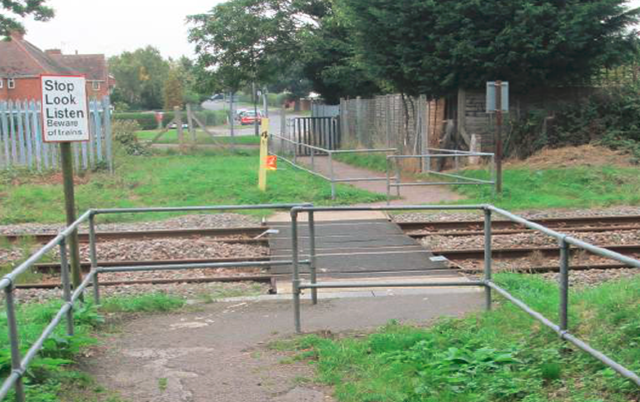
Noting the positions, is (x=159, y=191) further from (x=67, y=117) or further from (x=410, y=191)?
(x=67, y=117)

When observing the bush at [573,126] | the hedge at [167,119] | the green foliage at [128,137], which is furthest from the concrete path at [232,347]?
the hedge at [167,119]

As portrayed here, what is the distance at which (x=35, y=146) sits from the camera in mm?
20297

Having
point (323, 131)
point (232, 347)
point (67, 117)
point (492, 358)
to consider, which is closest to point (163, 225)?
point (67, 117)

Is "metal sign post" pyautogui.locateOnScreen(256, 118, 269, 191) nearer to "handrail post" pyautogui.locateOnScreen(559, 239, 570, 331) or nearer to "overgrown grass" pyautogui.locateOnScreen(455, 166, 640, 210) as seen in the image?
"overgrown grass" pyautogui.locateOnScreen(455, 166, 640, 210)

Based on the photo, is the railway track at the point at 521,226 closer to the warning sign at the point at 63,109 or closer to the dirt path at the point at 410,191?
the dirt path at the point at 410,191

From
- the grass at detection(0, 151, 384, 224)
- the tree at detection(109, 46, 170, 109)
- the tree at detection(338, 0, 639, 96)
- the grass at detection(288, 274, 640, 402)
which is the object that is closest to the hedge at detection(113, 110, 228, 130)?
the tree at detection(109, 46, 170, 109)

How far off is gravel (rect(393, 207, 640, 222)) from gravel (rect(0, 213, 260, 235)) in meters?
2.97

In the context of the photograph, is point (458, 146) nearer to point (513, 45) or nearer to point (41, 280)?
point (513, 45)

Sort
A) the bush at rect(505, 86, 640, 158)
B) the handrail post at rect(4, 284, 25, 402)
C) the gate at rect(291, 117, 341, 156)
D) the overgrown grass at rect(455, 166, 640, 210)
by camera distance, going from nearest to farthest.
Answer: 1. the handrail post at rect(4, 284, 25, 402)
2. the overgrown grass at rect(455, 166, 640, 210)
3. the bush at rect(505, 86, 640, 158)
4. the gate at rect(291, 117, 341, 156)

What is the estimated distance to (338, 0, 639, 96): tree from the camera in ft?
64.9

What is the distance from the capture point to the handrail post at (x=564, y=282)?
4.77 meters

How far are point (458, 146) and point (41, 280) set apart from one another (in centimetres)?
1497

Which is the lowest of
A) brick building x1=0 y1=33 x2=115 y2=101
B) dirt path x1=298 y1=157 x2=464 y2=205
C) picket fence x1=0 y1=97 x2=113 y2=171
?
dirt path x1=298 y1=157 x2=464 y2=205

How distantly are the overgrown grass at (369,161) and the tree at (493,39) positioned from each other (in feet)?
8.90
